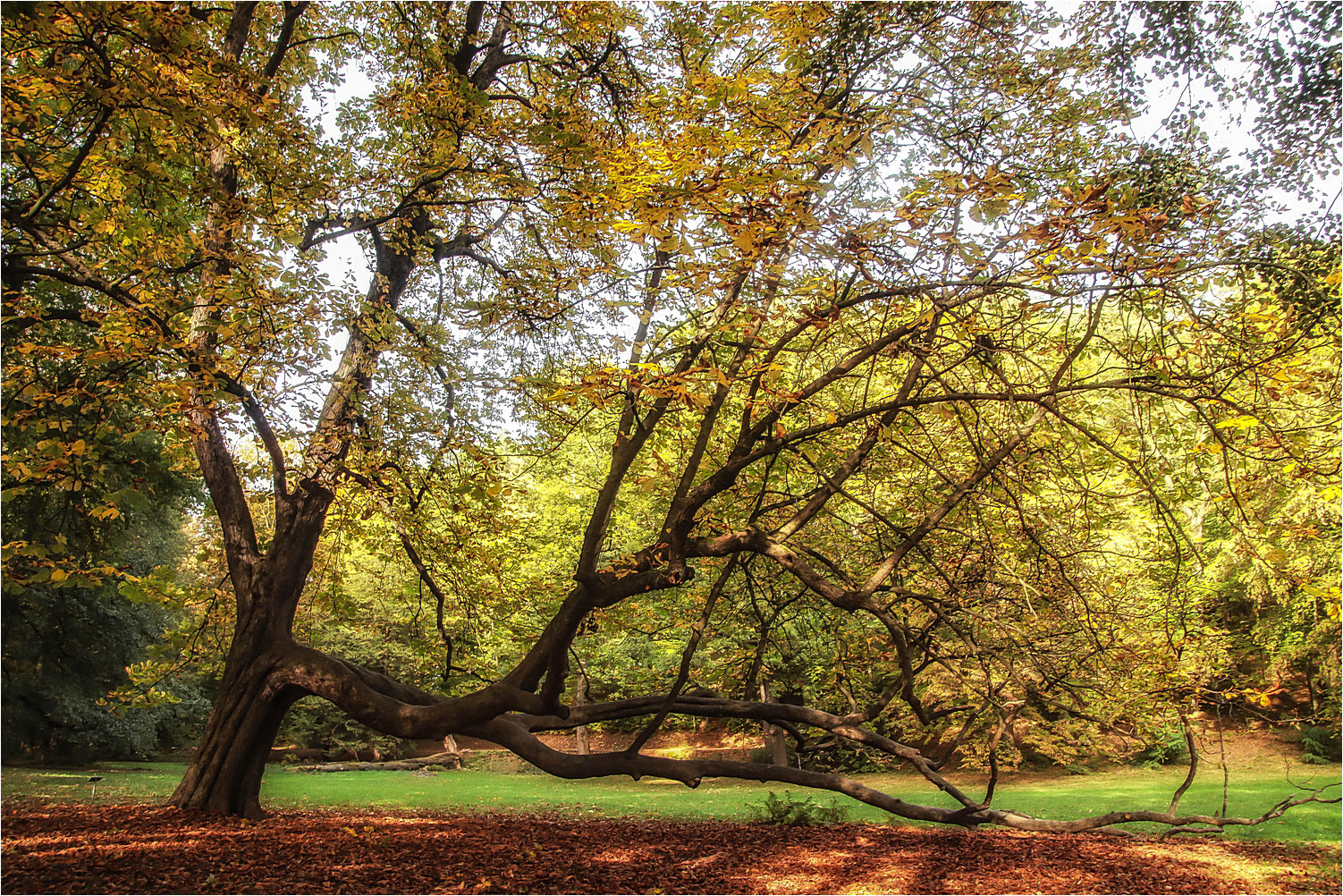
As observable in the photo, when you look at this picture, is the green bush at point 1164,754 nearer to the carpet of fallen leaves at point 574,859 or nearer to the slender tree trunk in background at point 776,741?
the slender tree trunk in background at point 776,741

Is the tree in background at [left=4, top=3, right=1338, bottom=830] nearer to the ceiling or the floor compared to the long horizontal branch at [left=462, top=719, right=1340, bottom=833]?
nearer to the ceiling

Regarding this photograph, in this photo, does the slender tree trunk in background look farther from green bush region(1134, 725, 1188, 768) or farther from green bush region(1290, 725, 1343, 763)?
green bush region(1290, 725, 1343, 763)

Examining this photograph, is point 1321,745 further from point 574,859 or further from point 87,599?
point 87,599

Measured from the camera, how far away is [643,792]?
1551 cm

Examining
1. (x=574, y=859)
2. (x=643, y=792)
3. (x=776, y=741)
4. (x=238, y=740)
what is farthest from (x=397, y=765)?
(x=574, y=859)

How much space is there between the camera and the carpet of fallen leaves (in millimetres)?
4594

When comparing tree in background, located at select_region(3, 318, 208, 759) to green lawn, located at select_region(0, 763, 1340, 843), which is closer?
tree in background, located at select_region(3, 318, 208, 759)

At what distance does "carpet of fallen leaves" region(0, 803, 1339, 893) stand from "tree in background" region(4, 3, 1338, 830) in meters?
0.54

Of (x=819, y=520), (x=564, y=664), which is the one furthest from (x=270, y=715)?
A: (x=819, y=520)

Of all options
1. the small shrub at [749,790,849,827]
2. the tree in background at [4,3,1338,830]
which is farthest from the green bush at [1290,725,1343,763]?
the small shrub at [749,790,849,827]

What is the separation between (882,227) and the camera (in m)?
3.56

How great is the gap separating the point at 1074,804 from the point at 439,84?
13415mm

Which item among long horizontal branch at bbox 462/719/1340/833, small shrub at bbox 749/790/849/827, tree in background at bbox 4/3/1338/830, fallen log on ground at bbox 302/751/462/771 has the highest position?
tree in background at bbox 4/3/1338/830

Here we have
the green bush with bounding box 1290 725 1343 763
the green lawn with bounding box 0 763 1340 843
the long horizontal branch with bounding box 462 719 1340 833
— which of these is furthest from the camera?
the green bush with bounding box 1290 725 1343 763
